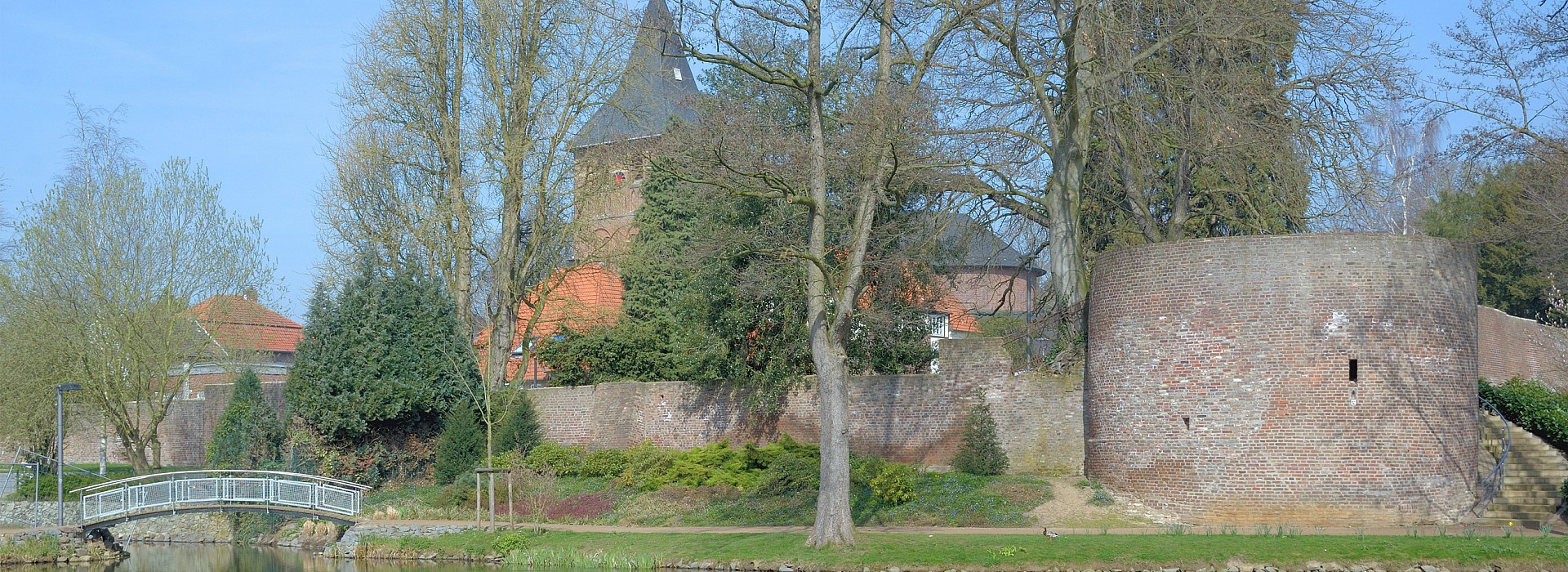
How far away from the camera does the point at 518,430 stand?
1134 inches

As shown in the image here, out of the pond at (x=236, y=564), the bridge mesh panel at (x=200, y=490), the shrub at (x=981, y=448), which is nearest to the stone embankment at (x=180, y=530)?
the pond at (x=236, y=564)

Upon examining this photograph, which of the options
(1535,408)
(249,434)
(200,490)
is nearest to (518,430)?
(249,434)

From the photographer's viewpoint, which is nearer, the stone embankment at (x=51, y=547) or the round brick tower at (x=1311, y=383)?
the round brick tower at (x=1311, y=383)

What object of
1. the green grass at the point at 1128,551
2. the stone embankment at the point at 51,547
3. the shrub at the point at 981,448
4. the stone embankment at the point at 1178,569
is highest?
the shrub at the point at 981,448

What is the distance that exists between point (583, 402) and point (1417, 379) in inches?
666

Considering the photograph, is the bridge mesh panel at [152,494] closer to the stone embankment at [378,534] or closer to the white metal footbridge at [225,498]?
the white metal footbridge at [225,498]

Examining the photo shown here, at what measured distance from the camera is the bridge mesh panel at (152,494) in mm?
24500

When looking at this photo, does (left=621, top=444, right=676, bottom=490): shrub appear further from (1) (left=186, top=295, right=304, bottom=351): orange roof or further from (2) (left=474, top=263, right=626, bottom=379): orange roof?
(1) (left=186, top=295, right=304, bottom=351): orange roof

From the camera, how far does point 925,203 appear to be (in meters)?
25.1

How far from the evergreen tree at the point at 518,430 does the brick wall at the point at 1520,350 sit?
20064 millimetres

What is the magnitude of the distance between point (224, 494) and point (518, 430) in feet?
20.3

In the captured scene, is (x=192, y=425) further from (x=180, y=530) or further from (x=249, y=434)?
(x=180, y=530)

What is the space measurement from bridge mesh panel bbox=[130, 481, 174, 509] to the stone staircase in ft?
73.1

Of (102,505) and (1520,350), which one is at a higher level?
(1520,350)
